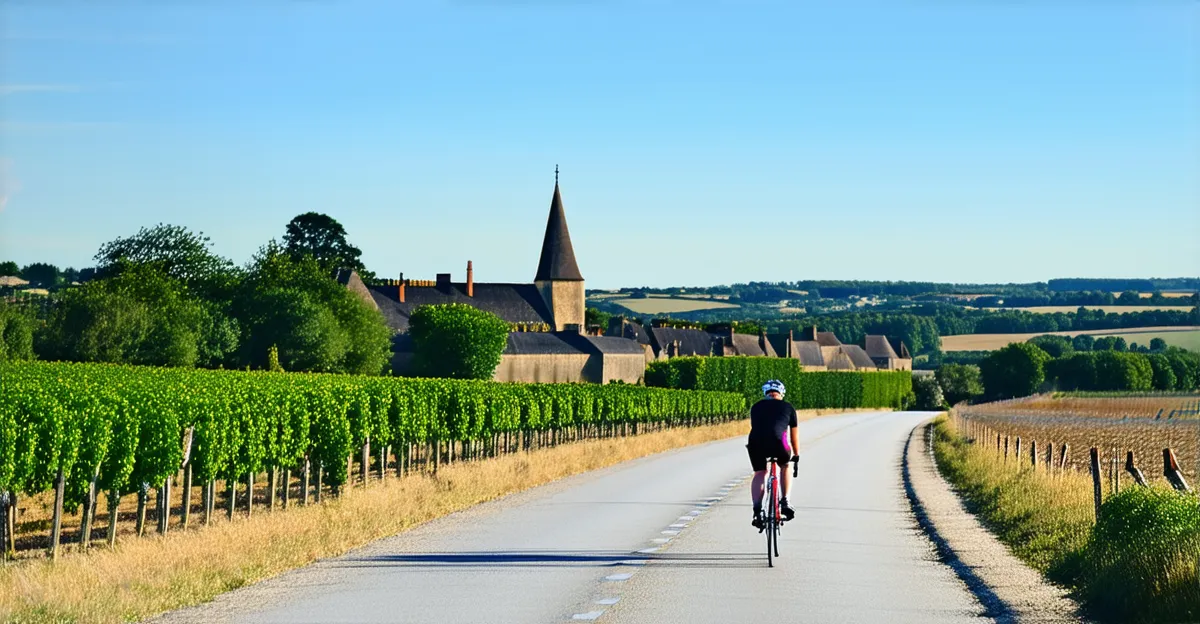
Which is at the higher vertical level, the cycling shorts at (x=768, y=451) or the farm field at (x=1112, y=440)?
the cycling shorts at (x=768, y=451)

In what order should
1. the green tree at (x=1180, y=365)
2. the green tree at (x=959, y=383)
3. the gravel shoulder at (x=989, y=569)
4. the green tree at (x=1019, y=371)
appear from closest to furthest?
the gravel shoulder at (x=989, y=569) → the green tree at (x=1180, y=365) → the green tree at (x=1019, y=371) → the green tree at (x=959, y=383)

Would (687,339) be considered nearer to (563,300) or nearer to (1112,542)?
(563,300)

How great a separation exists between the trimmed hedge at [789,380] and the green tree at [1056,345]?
1971 centimetres

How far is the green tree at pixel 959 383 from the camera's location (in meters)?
172

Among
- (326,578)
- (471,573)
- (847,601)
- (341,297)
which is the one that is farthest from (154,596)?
(341,297)

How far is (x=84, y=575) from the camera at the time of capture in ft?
44.2

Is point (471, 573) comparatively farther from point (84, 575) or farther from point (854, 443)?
point (854, 443)

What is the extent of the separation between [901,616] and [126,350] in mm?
80528

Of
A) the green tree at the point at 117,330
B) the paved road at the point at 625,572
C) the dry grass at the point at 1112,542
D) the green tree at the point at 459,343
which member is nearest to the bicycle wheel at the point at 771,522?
the paved road at the point at 625,572

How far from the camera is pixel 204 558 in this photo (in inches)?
604

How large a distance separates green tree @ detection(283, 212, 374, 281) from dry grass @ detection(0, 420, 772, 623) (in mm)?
107237

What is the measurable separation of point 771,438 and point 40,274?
163482 millimetres

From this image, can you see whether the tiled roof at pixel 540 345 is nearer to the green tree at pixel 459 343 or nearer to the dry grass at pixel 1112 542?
the green tree at pixel 459 343

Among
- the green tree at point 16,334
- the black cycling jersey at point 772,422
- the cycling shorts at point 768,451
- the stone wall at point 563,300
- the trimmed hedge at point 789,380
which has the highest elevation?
the stone wall at point 563,300
